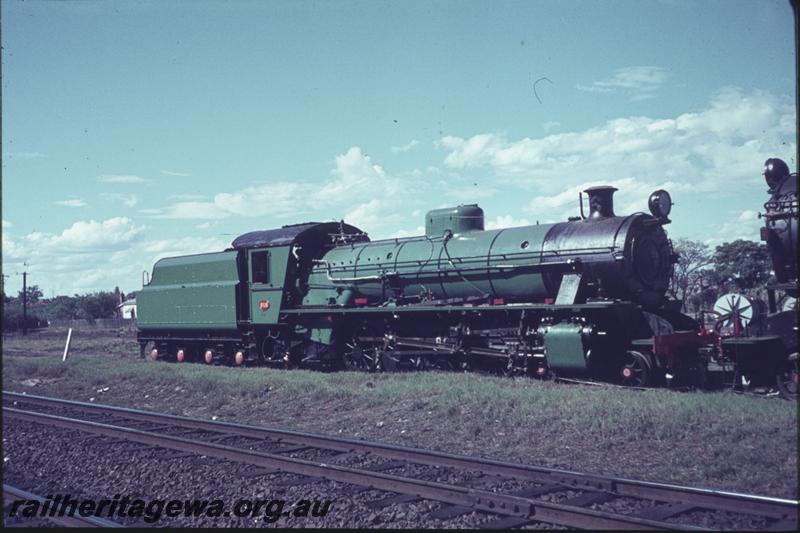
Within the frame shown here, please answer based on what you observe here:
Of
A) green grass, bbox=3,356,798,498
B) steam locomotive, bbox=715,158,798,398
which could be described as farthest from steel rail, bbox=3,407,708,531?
steam locomotive, bbox=715,158,798,398

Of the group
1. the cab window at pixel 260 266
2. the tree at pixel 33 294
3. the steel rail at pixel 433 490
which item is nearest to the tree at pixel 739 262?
the cab window at pixel 260 266

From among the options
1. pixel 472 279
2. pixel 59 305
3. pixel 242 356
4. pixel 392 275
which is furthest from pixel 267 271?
pixel 59 305

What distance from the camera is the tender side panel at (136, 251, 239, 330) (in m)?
22.0

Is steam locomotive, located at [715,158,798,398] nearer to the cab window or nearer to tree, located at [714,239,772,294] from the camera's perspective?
the cab window

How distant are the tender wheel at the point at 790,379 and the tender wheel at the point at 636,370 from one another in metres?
2.15

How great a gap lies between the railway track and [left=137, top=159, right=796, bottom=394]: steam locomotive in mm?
5827

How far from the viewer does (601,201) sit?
15.2m

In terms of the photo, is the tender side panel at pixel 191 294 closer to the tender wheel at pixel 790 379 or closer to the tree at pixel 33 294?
the tender wheel at pixel 790 379

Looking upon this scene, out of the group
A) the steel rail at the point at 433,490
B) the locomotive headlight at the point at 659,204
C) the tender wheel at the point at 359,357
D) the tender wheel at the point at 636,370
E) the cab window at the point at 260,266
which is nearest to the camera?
the steel rail at the point at 433,490

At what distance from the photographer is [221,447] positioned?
9680mm

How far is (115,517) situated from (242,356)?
14746mm

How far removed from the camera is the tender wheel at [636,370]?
1332 cm

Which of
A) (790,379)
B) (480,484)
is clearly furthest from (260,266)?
A: (480,484)

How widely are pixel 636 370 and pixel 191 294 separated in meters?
15.0
